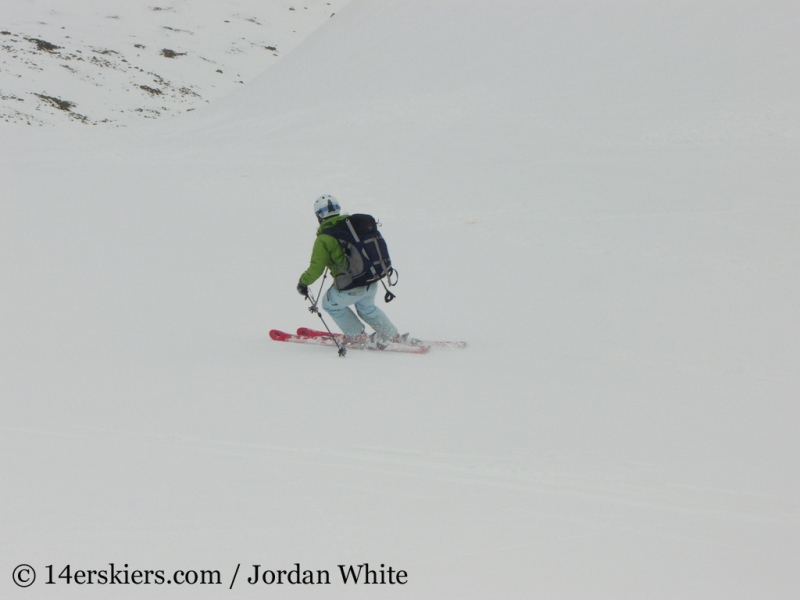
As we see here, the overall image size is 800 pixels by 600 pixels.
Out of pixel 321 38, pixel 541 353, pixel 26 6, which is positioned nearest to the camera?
pixel 541 353

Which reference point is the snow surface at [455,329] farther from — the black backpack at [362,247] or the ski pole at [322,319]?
the black backpack at [362,247]

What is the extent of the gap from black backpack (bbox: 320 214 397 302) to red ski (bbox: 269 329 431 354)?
0.91 metres

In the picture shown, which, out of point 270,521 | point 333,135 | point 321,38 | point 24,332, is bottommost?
point 24,332

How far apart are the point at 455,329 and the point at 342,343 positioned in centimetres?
144

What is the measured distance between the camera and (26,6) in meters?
32.3

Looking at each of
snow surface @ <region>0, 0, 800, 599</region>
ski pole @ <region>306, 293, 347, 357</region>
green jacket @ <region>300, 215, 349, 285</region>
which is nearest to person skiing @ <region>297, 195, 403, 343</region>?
green jacket @ <region>300, 215, 349, 285</region>

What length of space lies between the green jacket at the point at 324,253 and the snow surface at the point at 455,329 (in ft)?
3.05

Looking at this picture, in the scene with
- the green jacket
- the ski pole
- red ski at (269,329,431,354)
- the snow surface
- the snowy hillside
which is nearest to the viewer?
the snow surface

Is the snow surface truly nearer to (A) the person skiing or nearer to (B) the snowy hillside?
(A) the person skiing

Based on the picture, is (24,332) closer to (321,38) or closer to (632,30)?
(632,30)

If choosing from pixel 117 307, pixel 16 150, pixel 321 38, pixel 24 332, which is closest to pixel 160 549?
pixel 24 332

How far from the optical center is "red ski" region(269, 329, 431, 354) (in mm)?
7637

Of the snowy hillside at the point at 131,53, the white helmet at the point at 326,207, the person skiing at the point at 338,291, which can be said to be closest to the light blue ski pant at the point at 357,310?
the person skiing at the point at 338,291

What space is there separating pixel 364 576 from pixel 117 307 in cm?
719
